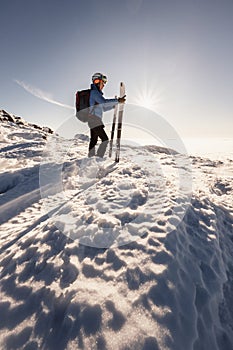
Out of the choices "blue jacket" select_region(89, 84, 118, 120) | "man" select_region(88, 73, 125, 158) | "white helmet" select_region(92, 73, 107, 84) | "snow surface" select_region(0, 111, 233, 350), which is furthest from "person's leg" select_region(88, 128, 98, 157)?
"snow surface" select_region(0, 111, 233, 350)

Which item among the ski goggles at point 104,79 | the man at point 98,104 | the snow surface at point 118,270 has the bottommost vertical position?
the snow surface at point 118,270

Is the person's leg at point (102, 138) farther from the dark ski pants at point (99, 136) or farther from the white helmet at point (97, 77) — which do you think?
the white helmet at point (97, 77)

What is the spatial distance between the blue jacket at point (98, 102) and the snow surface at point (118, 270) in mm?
3700

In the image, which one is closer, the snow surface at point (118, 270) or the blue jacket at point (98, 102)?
the snow surface at point (118, 270)

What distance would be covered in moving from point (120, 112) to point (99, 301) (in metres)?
7.52

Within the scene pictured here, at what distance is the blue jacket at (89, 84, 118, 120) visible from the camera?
779 cm

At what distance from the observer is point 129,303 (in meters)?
2.53

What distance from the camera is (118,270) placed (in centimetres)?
301

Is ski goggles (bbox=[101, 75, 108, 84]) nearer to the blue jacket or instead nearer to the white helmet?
the white helmet

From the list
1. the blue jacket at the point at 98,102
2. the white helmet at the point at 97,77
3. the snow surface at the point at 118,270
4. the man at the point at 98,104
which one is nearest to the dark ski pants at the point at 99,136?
the man at the point at 98,104

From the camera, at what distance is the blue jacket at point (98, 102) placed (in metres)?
7.79

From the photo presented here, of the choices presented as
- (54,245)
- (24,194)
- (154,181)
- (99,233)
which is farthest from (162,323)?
(24,194)

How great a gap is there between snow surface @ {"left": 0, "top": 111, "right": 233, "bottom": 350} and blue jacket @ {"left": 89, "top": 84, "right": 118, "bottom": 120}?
3700mm

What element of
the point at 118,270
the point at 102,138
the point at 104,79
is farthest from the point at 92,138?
the point at 118,270
